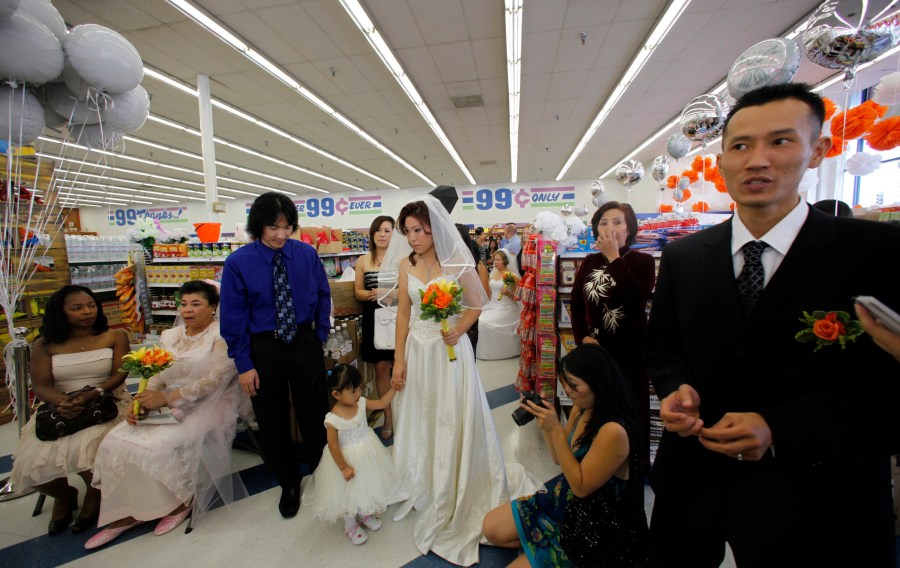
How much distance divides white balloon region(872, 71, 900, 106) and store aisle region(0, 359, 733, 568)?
460cm

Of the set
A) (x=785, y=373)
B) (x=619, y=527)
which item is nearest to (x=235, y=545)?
(x=619, y=527)

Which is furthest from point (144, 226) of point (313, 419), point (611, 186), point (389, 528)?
point (611, 186)

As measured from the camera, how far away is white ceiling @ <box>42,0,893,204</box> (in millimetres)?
4363

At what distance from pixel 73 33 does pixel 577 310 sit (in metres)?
3.65

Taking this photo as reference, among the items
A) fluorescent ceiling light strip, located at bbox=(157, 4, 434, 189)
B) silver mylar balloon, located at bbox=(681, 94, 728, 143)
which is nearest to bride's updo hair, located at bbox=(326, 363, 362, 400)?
silver mylar balloon, located at bbox=(681, 94, 728, 143)

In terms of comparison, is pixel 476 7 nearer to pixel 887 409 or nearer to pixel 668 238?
pixel 668 238

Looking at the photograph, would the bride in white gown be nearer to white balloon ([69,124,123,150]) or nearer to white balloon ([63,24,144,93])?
white balloon ([63,24,144,93])

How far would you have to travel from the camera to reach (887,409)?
2.32 feet

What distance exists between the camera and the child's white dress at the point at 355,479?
6.04ft

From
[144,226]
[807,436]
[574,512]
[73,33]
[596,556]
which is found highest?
[73,33]

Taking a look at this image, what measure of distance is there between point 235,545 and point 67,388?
1.44 metres

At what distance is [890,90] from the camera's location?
3486 mm

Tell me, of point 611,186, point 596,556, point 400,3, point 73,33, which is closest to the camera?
point 596,556

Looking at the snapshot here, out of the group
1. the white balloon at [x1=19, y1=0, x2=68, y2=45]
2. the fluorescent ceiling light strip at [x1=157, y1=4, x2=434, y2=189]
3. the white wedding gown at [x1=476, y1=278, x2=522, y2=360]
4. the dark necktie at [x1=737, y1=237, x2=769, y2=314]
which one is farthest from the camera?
the white wedding gown at [x1=476, y1=278, x2=522, y2=360]
